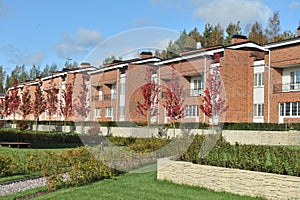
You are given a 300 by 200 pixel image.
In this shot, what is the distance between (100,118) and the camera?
2773cm

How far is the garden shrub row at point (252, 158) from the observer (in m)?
7.23

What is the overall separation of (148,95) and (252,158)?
14.4m

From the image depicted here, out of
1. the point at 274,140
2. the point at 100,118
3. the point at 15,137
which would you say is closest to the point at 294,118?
the point at 274,140

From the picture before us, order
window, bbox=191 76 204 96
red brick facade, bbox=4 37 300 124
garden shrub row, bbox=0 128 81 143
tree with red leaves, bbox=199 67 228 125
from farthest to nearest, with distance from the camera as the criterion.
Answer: window, bbox=191 76 204 96 < red brick facade, bbox=4 37 300 124 < tree with red leaves, bbox=199 67 228 125 < garden shrub row, bbox=0 128 81 143

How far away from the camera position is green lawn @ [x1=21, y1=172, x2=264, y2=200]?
7.34 m

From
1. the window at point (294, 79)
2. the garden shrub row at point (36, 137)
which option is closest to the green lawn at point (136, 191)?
the garden shrub row at point (36, 137)

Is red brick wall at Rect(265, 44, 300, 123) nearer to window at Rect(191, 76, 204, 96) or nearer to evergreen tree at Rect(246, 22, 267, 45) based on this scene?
window at Rect(191, 76, 204, 96)

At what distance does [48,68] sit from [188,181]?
6472 cm

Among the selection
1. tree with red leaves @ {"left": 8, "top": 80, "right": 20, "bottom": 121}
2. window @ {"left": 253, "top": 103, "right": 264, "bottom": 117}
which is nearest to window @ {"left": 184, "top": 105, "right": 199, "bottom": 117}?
window @ {"left": 253, "top": 103, "right": 264, "bottom": 117}

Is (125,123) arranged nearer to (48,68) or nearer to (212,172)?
(212,172)

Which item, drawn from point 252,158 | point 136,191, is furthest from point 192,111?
point 136,191

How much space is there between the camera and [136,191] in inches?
310

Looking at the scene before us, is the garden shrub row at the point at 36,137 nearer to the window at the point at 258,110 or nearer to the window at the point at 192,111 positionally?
the window at the point at 192,111

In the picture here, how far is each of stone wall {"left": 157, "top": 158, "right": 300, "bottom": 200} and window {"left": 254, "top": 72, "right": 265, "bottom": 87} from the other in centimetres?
1975
